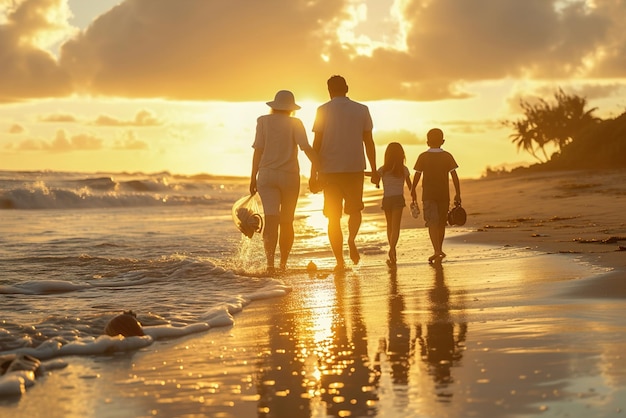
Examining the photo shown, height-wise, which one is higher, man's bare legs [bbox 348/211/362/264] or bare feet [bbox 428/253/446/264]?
man's bare legs [bbox 348/211/362/264]

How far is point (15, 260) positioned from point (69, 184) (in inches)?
1401

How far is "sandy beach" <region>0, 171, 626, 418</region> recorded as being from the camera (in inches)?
167

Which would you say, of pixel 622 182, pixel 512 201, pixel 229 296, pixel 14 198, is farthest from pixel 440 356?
pixel 14 198

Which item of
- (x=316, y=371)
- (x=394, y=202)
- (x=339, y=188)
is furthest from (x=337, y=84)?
(x=316, y=371)

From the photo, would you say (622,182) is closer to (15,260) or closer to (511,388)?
(15,260)

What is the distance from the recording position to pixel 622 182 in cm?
2427

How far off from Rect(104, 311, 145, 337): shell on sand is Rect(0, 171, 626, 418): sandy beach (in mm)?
187

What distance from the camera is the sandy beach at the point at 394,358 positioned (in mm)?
4238

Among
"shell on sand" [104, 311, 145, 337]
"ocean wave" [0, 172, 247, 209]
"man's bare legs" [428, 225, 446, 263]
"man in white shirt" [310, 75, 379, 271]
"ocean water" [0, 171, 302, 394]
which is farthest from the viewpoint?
"ocean wave" [0, 172, 247, 209]

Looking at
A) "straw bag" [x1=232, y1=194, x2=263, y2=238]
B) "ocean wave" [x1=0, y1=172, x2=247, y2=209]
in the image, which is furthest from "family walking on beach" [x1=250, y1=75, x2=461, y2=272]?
"ocean wave" [x1=0, y1=172, x2=247, y2=209]

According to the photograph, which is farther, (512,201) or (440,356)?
(512,201)

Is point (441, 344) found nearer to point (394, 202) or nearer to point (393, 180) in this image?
point (394, 202)

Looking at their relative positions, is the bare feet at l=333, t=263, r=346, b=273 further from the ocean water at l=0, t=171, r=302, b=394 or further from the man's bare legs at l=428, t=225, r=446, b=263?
the man's bare legs at l=428, t=225, r=446, b=263

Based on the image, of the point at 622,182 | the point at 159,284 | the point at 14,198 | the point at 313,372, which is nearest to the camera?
the point at 313,372
